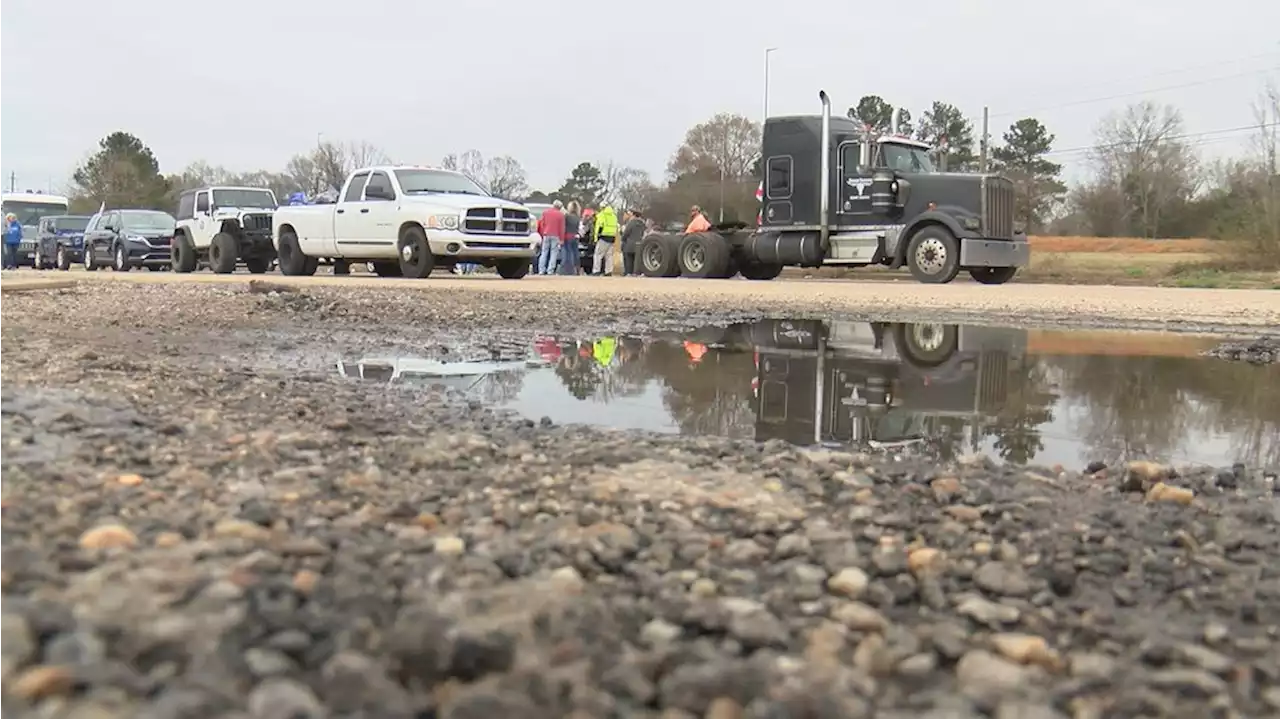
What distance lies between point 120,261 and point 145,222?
1.21 meters

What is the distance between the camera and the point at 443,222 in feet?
54.7

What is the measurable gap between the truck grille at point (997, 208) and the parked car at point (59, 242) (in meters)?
25.9

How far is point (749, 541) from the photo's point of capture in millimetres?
2738

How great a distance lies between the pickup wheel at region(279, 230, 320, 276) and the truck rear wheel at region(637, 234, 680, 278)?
7.10 m

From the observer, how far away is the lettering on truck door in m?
17.8

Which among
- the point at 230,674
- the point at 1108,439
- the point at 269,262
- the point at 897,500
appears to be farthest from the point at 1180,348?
the point at 269,262

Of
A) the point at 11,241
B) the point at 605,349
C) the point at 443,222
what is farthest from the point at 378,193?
the point at 11,241

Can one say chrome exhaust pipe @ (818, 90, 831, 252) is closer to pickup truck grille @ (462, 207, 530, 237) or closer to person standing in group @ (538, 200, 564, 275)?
pickup truck grille @ (462, 207, 530, 237)

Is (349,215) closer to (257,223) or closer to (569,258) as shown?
(257,223)

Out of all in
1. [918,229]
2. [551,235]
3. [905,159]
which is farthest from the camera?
[551,235]

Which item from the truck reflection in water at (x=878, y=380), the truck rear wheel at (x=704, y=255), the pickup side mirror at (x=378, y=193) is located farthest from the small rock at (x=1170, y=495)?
the truck rear wheel at (x=704, y=255)

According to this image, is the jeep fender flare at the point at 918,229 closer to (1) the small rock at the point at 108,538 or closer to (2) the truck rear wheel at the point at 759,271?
(2) the truck rear wheel at the point at 759,271

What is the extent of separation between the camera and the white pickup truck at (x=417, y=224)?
55.0 feet

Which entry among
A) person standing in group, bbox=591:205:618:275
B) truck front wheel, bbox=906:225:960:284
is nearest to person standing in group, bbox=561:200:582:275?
person standing in group, bbox=591:205:618:275
